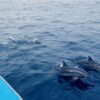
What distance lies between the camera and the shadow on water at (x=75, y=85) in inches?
609

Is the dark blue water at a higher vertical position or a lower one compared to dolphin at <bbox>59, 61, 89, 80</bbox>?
lower

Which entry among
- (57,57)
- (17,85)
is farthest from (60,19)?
(17,85)

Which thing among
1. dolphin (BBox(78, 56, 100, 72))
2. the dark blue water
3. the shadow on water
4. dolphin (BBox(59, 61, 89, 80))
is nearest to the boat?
the dark blue water

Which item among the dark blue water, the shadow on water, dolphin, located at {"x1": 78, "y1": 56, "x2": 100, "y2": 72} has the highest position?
dolphin, located at {"x1": 78, "y1": 56, "x2": 100, "y2": 72}

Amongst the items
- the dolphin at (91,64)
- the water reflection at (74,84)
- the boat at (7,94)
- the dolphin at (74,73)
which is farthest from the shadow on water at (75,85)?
the boat at (7,94)

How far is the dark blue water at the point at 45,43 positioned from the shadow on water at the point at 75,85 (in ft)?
0.19

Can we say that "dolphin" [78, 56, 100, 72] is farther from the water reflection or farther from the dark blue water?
the water reflection

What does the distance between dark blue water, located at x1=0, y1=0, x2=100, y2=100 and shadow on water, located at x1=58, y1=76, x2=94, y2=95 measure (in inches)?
2.3

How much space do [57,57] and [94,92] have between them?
18.4 feet

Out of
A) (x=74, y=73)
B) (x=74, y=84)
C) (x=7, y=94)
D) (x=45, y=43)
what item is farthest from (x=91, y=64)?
(x=7, y=94)

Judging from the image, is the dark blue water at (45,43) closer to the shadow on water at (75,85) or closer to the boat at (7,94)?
the shadow on water at (75,85)

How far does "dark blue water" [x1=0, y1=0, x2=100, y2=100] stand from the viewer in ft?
Result: 51.5

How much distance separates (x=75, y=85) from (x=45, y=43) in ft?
27.9

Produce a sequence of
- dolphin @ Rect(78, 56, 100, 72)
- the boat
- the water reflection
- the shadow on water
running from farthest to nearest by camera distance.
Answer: dolphin @ Rect(78, 56, 100, 72) → the water reflection → the shadow on water → the boat
